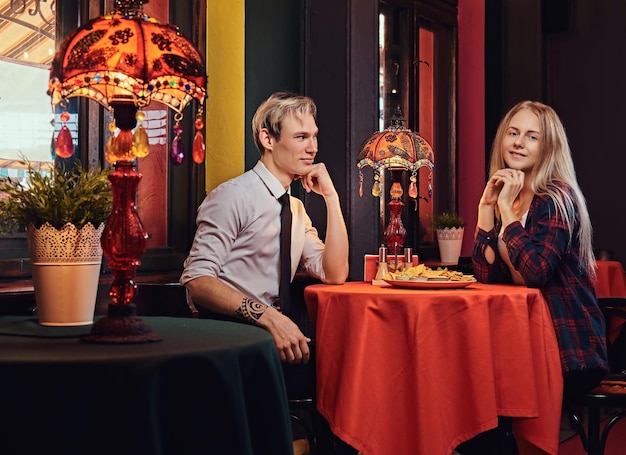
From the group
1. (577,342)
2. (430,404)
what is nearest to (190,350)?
(430,404)

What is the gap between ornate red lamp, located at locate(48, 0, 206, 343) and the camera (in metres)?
1.77

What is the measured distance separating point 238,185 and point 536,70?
4.23 metres

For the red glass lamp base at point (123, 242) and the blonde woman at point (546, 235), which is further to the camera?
the blonde woman at point (546, 235)

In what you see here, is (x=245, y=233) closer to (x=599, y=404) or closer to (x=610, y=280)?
(x=599, y=404)

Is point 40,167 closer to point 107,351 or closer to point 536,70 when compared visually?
point 107,351

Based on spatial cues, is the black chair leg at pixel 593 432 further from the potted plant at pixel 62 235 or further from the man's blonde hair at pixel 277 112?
the potted plant at pixel 62 235

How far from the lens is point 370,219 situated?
4426mm

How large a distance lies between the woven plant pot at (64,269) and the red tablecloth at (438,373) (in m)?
1.01

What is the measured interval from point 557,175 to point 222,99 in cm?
154

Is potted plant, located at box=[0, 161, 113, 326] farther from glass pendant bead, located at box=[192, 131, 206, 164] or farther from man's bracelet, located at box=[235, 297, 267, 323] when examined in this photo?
man's bracelet, located at box=[235, 297, 267, 323]

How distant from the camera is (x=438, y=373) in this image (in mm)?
2709

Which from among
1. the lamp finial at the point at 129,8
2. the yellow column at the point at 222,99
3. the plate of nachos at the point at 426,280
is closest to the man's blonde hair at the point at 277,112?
the plate of nachos at the point at 426,280

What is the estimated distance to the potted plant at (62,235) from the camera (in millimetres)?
1933

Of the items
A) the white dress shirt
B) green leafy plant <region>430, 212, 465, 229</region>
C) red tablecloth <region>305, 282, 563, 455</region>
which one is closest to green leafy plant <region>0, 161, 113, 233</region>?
the white dress shirt
